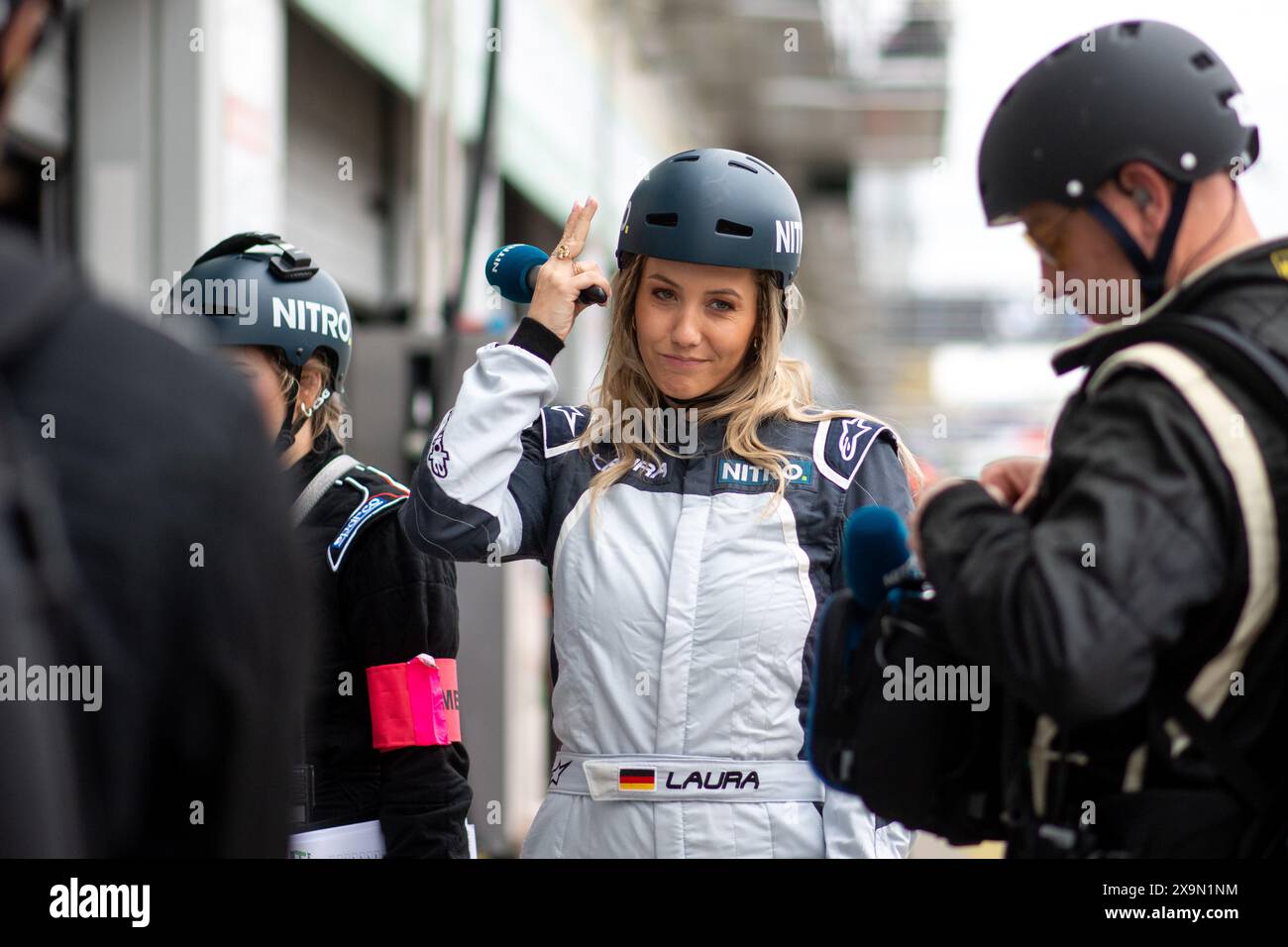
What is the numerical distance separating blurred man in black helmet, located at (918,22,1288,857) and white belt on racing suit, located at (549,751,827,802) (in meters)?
0.76

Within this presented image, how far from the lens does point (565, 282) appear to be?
283 cm

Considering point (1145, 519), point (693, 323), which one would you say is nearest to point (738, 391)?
point (693, 323)

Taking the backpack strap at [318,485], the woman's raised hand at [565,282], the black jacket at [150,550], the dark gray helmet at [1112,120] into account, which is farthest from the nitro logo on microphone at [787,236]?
the black jacket at [150,550]

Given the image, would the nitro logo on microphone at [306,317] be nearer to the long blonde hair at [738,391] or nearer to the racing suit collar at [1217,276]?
the long blonde hair at [738,391]

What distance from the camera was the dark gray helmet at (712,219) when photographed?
2.83 metres

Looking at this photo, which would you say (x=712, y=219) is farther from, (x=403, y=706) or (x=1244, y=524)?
(x=1244, y=524)

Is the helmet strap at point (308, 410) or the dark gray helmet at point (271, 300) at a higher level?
the dark gray helmet at point (271, 300)

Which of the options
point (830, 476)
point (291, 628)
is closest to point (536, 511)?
point (830, 476)

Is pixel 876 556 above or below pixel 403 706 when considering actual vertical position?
above

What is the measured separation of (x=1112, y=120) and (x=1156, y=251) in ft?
0.59

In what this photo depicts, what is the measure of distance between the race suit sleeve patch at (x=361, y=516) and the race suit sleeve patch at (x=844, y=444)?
817mm

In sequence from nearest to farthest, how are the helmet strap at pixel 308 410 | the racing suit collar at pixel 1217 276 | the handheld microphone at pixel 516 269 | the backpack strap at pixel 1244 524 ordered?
the backpack strap at pixel 1244 524 < the racing suit collar at pixel 1217 276 < the handheld microphone at pixel 516 269 < the helmet strap at pixel 308 410

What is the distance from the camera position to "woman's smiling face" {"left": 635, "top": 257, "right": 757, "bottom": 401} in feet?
9.25
